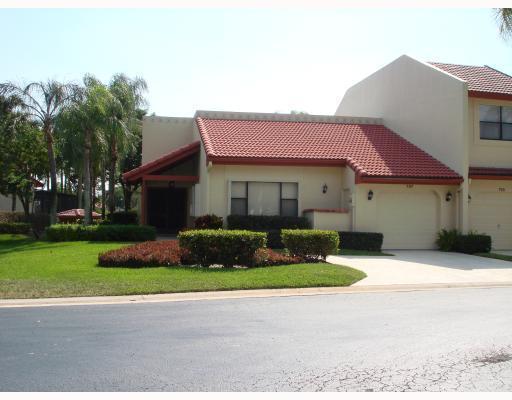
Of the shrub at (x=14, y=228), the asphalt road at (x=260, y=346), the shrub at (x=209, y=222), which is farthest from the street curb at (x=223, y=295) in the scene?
the shrub at (x=14, y=228)

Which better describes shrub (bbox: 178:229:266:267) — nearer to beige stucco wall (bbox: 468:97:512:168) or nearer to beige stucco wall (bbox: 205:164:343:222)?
beige stucco wall (bbox: 205:164:343:222)

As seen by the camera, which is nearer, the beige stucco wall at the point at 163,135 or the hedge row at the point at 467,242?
the hedge row at the point at 467,242

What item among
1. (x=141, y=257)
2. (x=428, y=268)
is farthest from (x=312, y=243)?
(x=141, y=257)

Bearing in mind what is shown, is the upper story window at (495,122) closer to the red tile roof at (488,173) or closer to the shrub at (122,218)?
the red tile roof at (488,173)

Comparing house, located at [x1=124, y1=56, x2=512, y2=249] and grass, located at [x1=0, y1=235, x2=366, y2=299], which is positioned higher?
house, located at [x1=124, y1=56, x2=512, y2=249]

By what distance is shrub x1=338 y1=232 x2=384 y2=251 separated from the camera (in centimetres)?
2000

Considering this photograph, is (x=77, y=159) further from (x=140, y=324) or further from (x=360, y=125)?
(x=140, y=324)

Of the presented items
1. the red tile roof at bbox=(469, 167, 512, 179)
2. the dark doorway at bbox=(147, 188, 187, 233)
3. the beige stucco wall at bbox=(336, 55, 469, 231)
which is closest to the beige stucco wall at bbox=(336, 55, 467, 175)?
the beige stucco wall at bbox=(336, 55, 469, 231)

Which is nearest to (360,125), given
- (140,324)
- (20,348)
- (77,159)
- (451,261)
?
(451,261)

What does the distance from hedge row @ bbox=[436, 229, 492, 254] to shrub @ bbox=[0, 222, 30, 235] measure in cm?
2086

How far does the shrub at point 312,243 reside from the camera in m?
15.6

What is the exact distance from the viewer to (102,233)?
2138 centimetres

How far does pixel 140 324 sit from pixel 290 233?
26.5 feet

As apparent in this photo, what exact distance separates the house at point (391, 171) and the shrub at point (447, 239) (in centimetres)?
34
